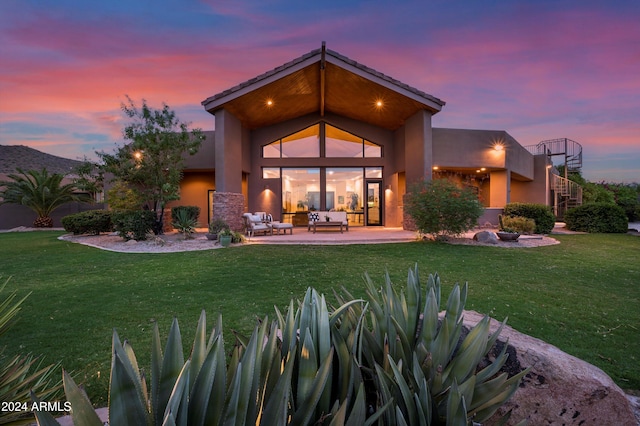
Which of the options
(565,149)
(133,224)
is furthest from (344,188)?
(565,149)

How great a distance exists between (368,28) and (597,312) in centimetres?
1076

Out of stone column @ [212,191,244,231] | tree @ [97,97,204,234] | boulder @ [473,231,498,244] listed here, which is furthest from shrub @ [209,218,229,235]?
boulder @ [473,231,498,244]

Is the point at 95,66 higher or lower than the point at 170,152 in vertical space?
higher

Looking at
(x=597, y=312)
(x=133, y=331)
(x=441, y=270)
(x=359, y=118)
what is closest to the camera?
(x=133, y=331)

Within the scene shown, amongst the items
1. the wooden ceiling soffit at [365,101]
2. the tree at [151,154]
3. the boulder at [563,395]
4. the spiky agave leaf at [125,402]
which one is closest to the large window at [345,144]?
the wooden ceiling soffit at [365,101]

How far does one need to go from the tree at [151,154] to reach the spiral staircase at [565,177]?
19806 millimetres

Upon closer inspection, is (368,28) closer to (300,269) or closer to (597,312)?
(300,269)

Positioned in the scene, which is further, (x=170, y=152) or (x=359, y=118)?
(x=359, y=118)

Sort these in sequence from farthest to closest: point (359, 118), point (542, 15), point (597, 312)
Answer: point (359, 118), point (542, 15), point (597, 312)

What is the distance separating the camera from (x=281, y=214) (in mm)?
15516

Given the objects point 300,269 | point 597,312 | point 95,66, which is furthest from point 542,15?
point 95,66

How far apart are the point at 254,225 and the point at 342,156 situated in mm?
6512

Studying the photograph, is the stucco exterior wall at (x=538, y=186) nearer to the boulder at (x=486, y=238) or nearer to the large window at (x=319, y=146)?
the large window at (x=319, y=146)

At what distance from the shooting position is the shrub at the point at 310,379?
625 millimetres
